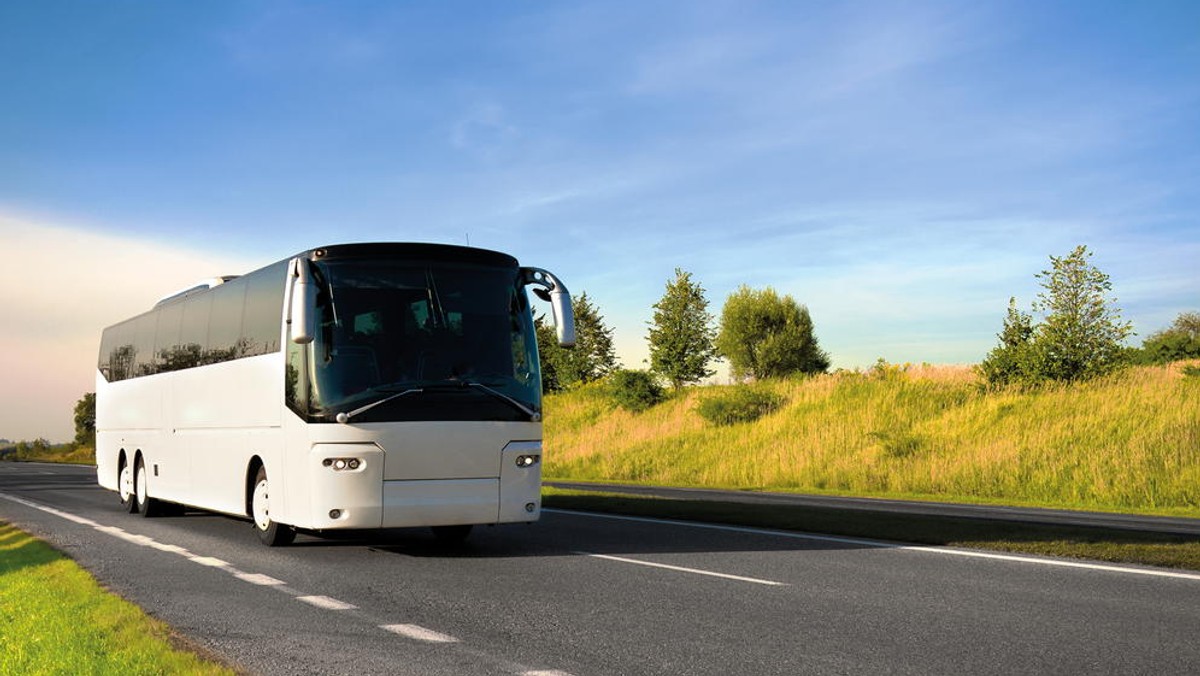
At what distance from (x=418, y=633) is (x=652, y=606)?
195cm

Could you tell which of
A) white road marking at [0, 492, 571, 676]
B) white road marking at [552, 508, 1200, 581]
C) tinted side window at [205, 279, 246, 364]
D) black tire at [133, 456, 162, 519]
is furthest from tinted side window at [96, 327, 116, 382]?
white road marking at [552, 508, 1200, 581]

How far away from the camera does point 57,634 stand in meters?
7.59

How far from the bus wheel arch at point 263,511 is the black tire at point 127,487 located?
7.18 m

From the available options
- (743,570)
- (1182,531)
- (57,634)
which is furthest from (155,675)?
(1182,531)

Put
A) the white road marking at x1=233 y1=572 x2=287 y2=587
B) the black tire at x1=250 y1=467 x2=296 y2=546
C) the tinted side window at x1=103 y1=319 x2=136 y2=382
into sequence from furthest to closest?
the tinted side window at x1=103 y1=319 x2=136 y2=382
the black tire at x1=250 y1=467 x2=296 y2=546
the white road marking at x1=233 y1=572 x2=287 y2=587

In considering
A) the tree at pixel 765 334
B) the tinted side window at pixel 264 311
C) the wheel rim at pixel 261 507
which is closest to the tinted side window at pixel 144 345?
the tinted side window at pixel 264 311

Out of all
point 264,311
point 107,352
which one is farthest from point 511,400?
point 107,352

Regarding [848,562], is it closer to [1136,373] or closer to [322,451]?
[322,451]

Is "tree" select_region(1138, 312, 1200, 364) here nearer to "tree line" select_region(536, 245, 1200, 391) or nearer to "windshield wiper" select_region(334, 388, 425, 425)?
"tree line" select_region(536, 245, 1200, 391)

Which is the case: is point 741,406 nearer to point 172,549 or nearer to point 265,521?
point 265,521

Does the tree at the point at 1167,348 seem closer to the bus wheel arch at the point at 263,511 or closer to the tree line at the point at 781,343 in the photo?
the tree line at the point at 781,343

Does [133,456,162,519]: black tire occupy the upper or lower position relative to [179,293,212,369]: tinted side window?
lower

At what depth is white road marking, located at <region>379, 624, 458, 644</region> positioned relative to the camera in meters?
7.32

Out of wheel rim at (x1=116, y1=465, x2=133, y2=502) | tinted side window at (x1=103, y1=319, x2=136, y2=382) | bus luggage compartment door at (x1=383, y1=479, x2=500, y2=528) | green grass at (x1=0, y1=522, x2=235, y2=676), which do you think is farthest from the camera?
tinted side window at (x1=103, y1=319, x2=136, y2=382)
